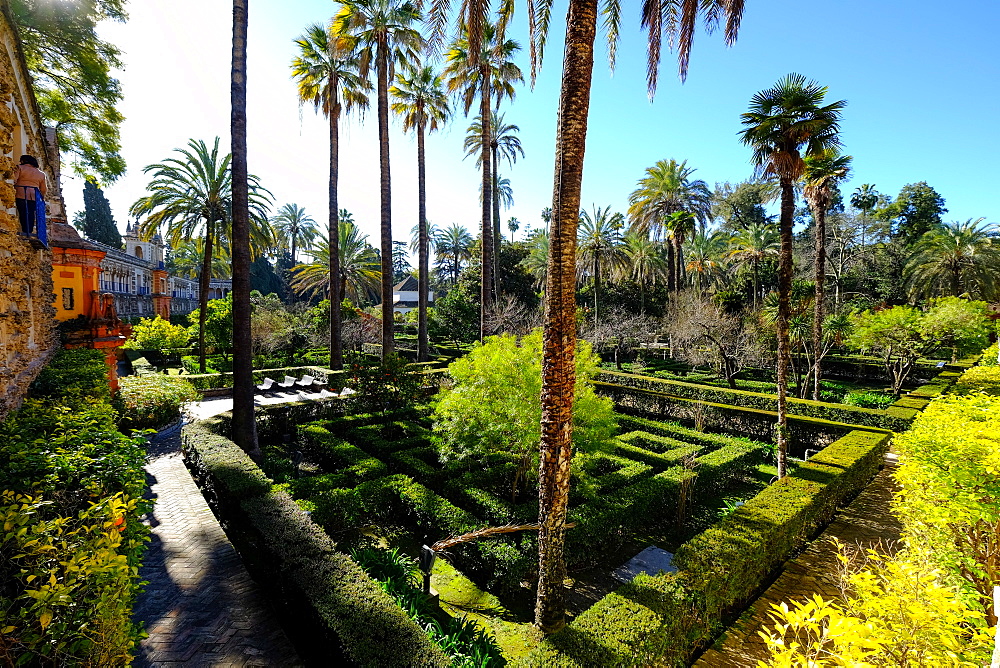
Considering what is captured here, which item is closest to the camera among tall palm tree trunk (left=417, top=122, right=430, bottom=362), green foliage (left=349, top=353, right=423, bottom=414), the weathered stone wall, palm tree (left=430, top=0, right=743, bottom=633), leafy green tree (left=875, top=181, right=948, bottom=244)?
palm tree (left=430, top=0, right=743, bottom=633)

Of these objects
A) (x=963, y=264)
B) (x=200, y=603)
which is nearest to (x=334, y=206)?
(x=200, y=603)

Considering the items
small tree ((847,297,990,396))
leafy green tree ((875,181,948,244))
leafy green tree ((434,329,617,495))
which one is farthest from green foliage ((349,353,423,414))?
leafy green tree ((875,181,948,244))

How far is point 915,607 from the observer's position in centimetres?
260

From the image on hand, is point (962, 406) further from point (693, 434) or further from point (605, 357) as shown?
point (605, 357)

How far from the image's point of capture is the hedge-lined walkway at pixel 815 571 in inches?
208

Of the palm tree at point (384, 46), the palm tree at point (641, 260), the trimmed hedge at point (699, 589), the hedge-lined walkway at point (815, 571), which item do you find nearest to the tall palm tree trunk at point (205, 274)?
the palm tree at point (384, 46)

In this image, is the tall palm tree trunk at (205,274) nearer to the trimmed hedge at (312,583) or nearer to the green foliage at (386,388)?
the green foliage at (386,388)

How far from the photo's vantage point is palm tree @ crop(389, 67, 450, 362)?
2206 centimetres

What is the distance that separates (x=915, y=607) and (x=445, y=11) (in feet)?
60.3

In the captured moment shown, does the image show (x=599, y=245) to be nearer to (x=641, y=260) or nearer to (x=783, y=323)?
(x=641, y=260)

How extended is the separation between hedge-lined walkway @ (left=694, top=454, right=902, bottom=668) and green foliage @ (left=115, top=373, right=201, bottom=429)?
53.7 feet

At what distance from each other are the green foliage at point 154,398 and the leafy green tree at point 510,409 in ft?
35.2

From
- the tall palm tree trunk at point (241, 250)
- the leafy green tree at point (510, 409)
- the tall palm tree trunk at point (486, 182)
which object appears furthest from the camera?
the tall palm tree trunk at point (486, 182)

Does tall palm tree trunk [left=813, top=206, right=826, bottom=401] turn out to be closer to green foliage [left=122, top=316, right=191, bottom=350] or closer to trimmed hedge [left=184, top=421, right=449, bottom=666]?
trimmed hedge [left=184, top=421, right=449, bottom=666]
